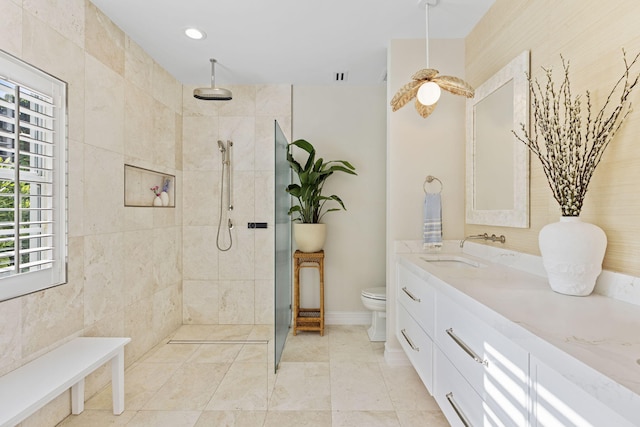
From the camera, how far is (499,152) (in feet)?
6.36

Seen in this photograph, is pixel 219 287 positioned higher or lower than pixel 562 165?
lower

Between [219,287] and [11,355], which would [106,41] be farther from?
[219,287]

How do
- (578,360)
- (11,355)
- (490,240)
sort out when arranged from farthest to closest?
(490,240)
(11,355)
(578,360)

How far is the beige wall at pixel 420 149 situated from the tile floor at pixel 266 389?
1.39 ft

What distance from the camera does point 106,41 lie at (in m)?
2.09

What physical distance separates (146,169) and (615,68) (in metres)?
2.99

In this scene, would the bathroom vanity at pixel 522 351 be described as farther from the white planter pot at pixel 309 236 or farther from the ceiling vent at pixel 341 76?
the ceiling vent at pixel 341 76

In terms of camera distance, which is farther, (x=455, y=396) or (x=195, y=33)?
(x=195, y=33)

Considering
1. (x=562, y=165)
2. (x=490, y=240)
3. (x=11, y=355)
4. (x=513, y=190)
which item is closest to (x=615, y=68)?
(x=562, y=165)

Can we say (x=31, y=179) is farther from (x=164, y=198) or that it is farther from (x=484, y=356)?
(x=484, y=356)

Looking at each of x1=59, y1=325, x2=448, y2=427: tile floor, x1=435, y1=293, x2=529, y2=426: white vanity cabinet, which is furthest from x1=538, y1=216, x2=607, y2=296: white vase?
x1=59, y1=325, x2=448, y2=427: tile floor

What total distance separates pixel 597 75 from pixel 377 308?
6.95ft

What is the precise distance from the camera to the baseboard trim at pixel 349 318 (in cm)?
319

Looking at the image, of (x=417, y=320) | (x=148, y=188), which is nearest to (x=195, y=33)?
(x=148, y=188)
